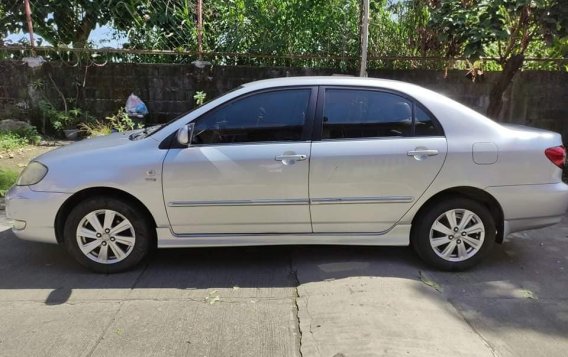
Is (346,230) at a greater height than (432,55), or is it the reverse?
(432,55)

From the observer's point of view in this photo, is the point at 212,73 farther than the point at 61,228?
Yes

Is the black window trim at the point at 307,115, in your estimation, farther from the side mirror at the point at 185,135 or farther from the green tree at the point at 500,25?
the green tree at the point at 500,25

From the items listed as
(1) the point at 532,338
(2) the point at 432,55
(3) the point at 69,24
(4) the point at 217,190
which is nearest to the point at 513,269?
(1) the point at 532,338

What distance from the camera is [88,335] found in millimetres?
3443

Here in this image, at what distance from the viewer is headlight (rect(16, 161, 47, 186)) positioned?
169 inches

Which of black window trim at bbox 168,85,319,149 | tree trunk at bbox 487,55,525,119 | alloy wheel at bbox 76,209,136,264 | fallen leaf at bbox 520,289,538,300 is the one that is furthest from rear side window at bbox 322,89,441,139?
tree trunk at bbox 487,55,525,119

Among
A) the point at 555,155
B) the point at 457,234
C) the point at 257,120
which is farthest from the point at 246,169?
the point at 555,155

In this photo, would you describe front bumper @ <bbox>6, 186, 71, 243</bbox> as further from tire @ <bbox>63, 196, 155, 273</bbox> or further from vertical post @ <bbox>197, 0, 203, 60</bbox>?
vertical post @ <bbox>197, 0, 203, 60</bbox>

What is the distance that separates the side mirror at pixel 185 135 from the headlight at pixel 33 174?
3.67 feet

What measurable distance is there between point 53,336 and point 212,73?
6.15 meters

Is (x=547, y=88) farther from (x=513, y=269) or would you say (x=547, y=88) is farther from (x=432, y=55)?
(x=513, y=269)

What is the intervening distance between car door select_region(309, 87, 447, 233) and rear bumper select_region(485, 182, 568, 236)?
2.10 feet

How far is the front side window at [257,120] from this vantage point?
4.34m

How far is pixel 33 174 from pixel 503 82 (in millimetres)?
6695
